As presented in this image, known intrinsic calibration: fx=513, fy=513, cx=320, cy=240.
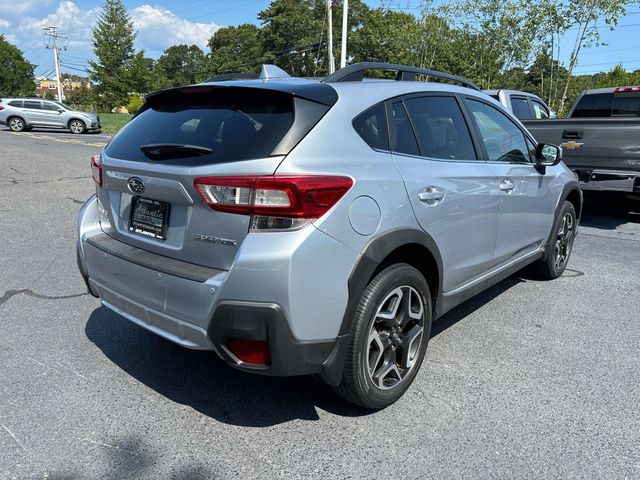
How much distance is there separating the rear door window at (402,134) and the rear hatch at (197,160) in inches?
18.8

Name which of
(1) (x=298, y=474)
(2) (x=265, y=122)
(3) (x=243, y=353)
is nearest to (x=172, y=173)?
(2) (x=265, y=122)

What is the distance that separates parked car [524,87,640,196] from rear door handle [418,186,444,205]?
5.29m

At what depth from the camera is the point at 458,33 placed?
26.2 metres

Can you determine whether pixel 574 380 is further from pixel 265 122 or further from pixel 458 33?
pixel 458 33

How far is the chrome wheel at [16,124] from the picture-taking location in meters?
25.7

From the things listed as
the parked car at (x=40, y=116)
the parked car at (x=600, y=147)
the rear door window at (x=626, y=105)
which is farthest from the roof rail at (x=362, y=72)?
the parked car at (x=40, y=116)

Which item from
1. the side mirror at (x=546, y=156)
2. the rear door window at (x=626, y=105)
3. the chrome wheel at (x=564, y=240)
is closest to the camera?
the side mirror at (x=546, y=156)

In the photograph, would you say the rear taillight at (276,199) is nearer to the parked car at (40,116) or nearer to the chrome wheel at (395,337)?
the chrome wheel at (395,337)

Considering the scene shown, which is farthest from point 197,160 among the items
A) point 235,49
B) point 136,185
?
point 235,49

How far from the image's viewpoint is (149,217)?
268cm

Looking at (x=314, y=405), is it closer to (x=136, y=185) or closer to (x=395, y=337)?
(x=395, y=337)

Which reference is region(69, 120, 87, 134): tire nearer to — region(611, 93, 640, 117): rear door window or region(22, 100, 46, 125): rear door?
region(22, 100, 46, 125): rear door

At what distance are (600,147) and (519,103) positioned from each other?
275 centimetres

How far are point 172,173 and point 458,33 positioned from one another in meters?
27.0
